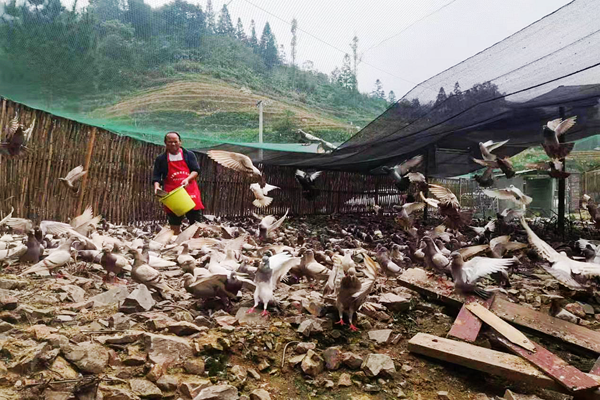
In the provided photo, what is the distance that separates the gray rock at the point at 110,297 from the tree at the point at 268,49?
6590 mm

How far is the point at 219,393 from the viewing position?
138 centimetres

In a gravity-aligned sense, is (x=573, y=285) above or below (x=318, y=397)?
above

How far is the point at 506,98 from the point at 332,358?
395cm

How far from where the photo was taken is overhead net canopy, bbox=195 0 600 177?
3.31m

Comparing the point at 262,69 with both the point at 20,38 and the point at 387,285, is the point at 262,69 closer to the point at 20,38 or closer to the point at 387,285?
the point at 20,38

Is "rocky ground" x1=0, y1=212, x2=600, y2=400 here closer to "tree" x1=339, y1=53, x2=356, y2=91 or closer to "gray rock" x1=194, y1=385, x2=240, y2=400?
"gray rock" x1=194, y1=385, x2=240, y2=400

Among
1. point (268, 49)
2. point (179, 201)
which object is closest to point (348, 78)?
point (268, 49)

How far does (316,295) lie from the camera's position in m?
2.61

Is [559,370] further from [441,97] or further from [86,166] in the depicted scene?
[86,166]

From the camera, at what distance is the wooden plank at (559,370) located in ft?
4.91

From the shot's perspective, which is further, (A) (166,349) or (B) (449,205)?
(B) (449,205)

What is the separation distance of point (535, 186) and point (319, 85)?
24.3ft

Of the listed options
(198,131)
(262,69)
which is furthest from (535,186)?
(198,131)

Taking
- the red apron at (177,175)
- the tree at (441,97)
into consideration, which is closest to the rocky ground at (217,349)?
the red apron at (177,175)
